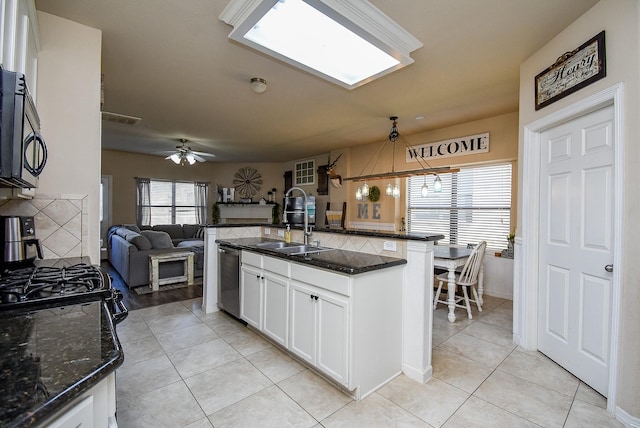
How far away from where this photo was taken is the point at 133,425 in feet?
5.79

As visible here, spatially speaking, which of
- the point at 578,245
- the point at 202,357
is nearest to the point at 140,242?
the point at 202,357

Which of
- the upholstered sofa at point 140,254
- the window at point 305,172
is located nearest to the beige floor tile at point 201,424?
the upholstered sofa at point 140,254

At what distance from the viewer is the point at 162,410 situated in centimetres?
190

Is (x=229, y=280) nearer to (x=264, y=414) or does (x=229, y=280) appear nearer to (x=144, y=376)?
(x=144, y=376)

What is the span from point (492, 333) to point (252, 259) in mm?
2590

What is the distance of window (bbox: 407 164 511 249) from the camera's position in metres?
4.46

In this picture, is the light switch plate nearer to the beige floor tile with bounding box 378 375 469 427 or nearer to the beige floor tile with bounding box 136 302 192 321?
the beige floor tile with bounding box 378 375 469 427

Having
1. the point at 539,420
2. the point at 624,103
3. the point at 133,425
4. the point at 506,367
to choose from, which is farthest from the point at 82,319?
the point at 624,103

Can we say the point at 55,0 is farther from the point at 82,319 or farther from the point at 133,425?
the point at 133,425

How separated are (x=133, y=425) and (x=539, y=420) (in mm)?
2439

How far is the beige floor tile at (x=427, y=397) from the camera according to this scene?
6.18 feet

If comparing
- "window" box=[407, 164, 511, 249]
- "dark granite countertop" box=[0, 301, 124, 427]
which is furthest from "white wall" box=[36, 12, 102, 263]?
"window" box=[407, 164, 511, 249]

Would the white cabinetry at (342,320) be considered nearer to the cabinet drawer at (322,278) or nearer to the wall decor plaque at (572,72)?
the cabinet drawer at (322,278)

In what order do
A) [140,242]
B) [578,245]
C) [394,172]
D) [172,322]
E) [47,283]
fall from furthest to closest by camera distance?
[140,242]
[394,172]
[172,322]
[578,245]
[47,283]
